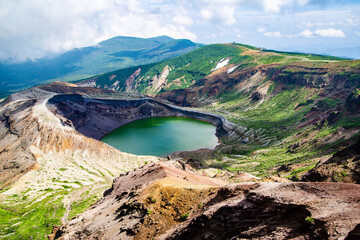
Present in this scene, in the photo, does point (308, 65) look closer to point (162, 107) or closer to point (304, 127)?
point (304, 127)

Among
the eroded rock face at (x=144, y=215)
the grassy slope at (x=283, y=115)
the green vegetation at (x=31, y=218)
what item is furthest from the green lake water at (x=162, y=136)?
the eroded rock face at (x=144, y=215)

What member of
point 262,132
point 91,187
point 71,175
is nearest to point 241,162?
point 262,132

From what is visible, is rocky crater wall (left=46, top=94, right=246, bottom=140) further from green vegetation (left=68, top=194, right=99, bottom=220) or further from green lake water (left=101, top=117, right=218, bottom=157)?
green vegetation (left=68, top=194, right=99, bottom=220)

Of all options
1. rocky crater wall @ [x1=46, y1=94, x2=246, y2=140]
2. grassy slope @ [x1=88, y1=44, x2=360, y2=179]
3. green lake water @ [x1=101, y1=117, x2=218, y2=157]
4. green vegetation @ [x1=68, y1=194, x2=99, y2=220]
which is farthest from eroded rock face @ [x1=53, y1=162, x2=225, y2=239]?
rocky crater wall @ [x1=46, y1=94, x2=246, y2=140]

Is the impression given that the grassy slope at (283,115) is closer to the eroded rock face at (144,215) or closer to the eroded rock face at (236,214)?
the eroded rock face at (144,215)

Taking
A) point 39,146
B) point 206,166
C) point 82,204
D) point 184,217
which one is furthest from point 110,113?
point 184,217

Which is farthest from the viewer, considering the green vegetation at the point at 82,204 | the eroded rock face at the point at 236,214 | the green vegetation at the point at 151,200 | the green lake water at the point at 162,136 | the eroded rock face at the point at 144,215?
the green lake water at the point at 162,136
